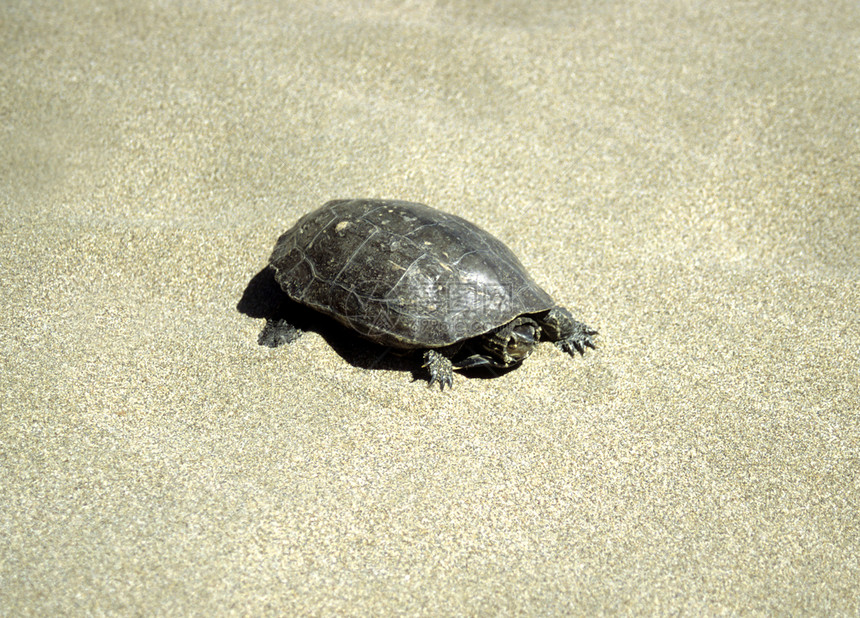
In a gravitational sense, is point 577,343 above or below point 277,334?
above

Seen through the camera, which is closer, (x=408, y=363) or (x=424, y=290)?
(x=424, y=290)

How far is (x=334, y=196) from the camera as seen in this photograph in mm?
4379

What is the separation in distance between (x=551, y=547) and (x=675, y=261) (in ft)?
7.78

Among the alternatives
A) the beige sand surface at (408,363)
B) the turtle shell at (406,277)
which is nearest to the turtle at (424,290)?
the turtle shell at (406,277)

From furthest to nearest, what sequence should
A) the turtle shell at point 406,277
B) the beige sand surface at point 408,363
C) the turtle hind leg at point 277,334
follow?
the turtle hind leg at point 277,334 → the turtle shell at point 406,277 → the beige sand surface at point 408,363

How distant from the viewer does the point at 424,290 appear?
10.6 ft

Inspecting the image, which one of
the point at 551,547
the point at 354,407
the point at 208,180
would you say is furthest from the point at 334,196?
the point at 551,547

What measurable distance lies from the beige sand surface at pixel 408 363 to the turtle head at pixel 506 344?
150mm

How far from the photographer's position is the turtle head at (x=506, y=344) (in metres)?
3.28

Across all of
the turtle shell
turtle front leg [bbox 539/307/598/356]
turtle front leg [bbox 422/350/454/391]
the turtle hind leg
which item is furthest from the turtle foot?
the turtle hind leg

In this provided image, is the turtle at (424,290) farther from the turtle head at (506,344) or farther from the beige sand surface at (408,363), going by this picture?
the beige sand surface at (408,363)

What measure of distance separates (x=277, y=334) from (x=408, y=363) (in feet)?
2.62

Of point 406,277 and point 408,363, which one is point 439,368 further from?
point 406,277

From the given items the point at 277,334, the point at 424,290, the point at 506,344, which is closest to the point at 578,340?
the point at 506,344
